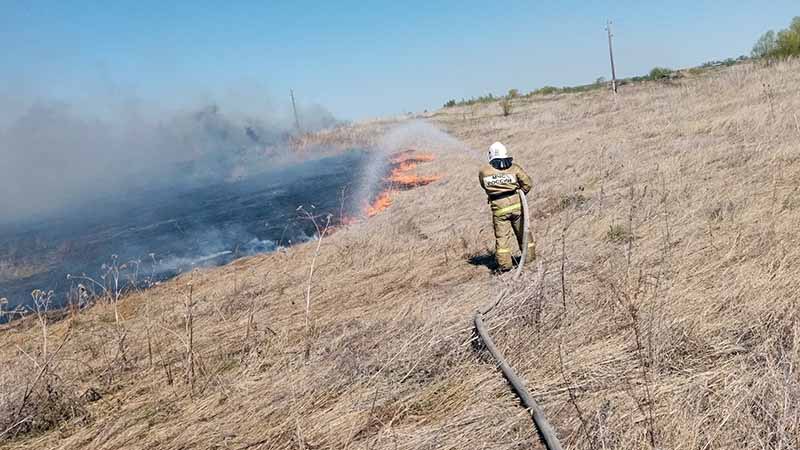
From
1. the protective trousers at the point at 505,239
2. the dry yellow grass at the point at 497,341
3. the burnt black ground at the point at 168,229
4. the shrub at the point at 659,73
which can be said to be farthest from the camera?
the shrub at the point at 659,73

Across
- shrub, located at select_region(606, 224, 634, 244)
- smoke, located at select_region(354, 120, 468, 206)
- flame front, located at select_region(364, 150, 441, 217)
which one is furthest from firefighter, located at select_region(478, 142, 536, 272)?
smoke, located at select_region(354, 120, 468, 206)

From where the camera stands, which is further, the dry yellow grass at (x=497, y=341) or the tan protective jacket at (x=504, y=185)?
the tan protective jacket at (x=504, y=185)

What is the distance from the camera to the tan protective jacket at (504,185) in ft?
20.8

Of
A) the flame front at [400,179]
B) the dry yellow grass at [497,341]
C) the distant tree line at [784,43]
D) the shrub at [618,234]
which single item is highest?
the distant tree line at [784,43]

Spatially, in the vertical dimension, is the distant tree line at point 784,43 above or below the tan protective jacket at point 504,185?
above

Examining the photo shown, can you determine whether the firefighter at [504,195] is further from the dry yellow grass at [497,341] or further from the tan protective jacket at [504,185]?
the dry yellow grass at [497,341]

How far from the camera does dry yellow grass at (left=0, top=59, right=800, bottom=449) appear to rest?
10.4ft

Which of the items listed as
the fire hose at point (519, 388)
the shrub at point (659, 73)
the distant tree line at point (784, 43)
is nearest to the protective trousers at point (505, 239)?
the fire hose at point (519, 388)

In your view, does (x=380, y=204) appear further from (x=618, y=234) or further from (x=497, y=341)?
(x=497, y=341)

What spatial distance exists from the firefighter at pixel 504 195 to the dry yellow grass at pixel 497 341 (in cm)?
41

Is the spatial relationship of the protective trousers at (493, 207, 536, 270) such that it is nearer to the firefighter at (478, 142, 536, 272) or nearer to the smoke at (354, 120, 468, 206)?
the firefighter at (478, 142, 536, 272)

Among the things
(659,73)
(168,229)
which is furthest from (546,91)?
(168,229)

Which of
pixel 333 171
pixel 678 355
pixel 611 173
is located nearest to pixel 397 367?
pixel 678 355

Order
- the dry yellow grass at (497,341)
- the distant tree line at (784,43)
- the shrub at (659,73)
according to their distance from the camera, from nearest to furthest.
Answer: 1. the dry yellow grass at (497,341)
2. the distant tree line at (784,43)
3. the shrub at (659,73)
